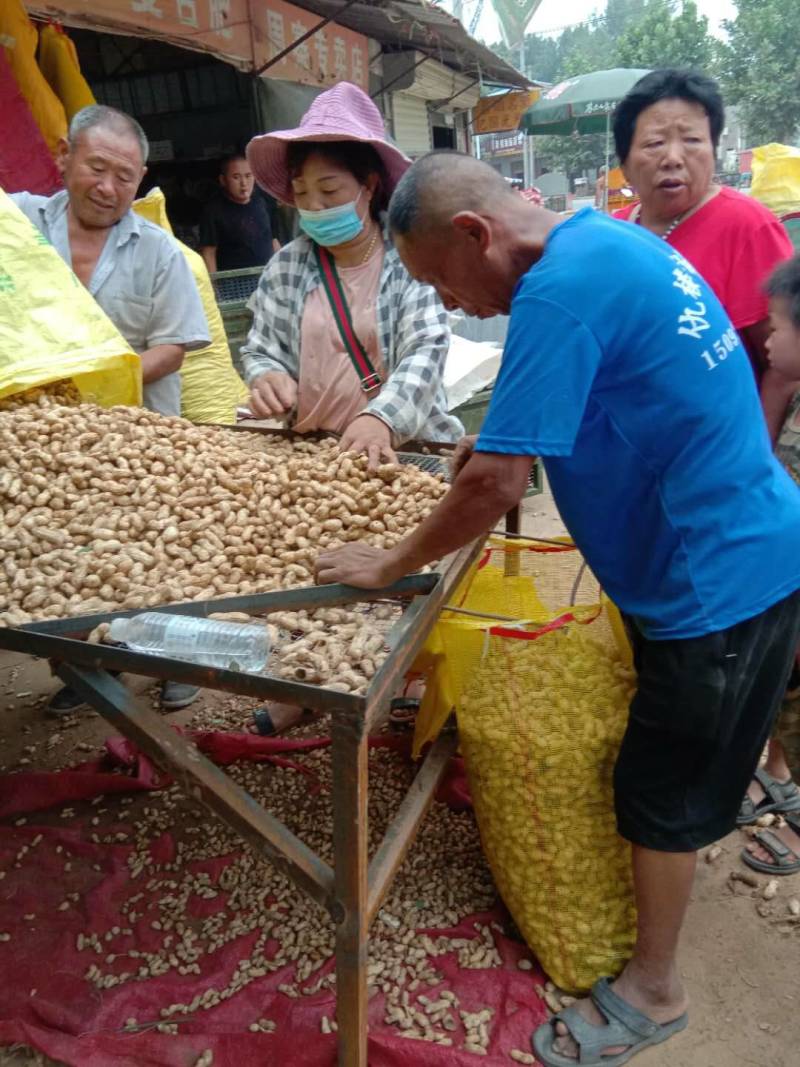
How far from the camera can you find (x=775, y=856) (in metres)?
2.33

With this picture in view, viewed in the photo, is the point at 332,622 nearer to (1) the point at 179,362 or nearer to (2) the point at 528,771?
(2) the point at 528,771

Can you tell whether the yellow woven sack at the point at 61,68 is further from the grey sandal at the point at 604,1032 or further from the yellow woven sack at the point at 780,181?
the grey sandal at the point at 604,1032

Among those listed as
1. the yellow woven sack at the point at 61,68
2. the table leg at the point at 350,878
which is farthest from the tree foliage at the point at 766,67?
the table leg at the point at 350,878

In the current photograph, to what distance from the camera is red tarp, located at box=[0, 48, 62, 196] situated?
14.3ft

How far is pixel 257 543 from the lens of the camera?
1.81m

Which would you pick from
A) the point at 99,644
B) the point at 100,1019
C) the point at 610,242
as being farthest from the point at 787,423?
the point at 100,1019

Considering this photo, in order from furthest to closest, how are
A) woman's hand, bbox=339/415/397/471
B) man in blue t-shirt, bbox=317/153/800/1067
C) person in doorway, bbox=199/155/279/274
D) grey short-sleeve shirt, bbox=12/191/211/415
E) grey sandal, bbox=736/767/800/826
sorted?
person in doorway, bbox=199/155/279/274 < grey short-sleeve shirt, bbox=12/191/211/415 < grey sandal, bbox=736/767/800/826 < woman's hand, bbox=339/415/397/471 < man in blue t-shirt, bbox=317/153/800/1067

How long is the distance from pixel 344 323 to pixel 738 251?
3.71 ft

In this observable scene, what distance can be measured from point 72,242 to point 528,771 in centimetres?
225

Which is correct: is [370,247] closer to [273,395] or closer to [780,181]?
[273,395]

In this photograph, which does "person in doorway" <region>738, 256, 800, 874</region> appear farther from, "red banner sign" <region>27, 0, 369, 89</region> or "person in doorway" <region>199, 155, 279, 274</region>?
"person in doorway" <region>199, 155, 279, 274</region>

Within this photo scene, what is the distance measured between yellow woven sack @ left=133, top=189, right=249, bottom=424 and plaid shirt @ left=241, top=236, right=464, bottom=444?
3.36 ft

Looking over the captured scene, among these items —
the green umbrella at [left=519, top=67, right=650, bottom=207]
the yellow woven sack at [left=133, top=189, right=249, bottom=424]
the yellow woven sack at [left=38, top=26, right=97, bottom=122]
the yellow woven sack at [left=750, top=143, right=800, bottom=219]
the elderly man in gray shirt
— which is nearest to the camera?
the elderly man in gray shirt

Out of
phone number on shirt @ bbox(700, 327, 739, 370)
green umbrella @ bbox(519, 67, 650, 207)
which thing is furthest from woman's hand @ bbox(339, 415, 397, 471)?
green umbrella @ bbox(519, 67, 650, 207)
